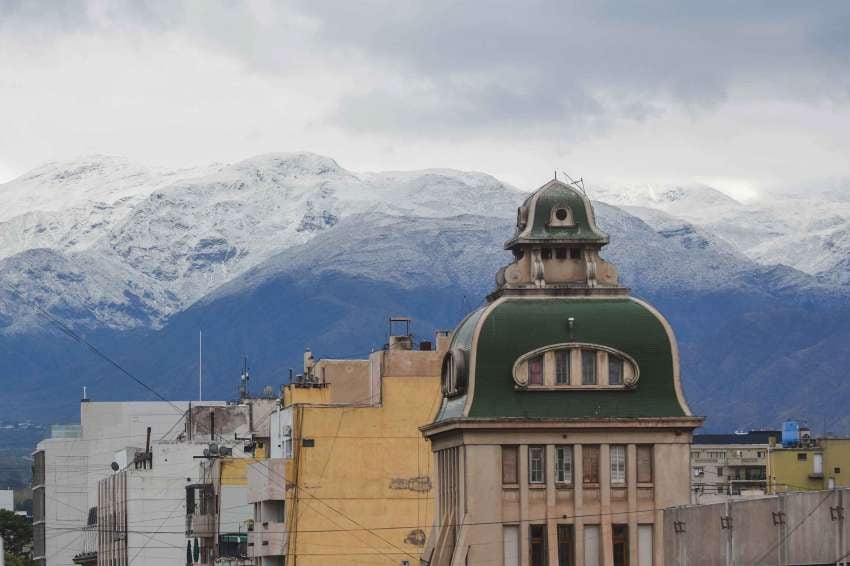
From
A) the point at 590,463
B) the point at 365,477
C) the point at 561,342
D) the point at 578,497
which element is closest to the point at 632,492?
the point at 590,463

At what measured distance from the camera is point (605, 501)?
10056 centimetres

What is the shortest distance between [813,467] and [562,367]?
3209 inches

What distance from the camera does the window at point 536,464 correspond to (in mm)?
100750

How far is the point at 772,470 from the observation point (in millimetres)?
193125

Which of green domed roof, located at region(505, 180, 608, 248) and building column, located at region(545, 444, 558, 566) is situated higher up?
green domed roof, located at region(505, 180, 608, 248)

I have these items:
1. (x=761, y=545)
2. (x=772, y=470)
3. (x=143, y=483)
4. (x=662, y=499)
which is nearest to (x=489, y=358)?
(x=662, y=499)

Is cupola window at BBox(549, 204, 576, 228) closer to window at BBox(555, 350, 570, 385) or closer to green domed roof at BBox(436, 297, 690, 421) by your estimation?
green domed roof at BBox(436, 297, 690, 421)

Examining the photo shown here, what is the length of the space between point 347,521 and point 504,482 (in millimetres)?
27634

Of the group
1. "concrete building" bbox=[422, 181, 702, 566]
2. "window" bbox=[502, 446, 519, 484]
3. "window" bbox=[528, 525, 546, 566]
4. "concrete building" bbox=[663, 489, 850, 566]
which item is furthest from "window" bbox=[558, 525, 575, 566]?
"concrete building" bbox=[663, 489, 850, 566]

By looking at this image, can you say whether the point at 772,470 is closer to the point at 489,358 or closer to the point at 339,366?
the point at 339,366

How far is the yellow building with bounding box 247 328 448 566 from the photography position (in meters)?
127

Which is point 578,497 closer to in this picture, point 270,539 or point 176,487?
point 270,539

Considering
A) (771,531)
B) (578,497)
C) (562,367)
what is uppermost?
(562,367)

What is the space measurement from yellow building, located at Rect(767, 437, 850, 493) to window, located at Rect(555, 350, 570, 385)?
214 feet
